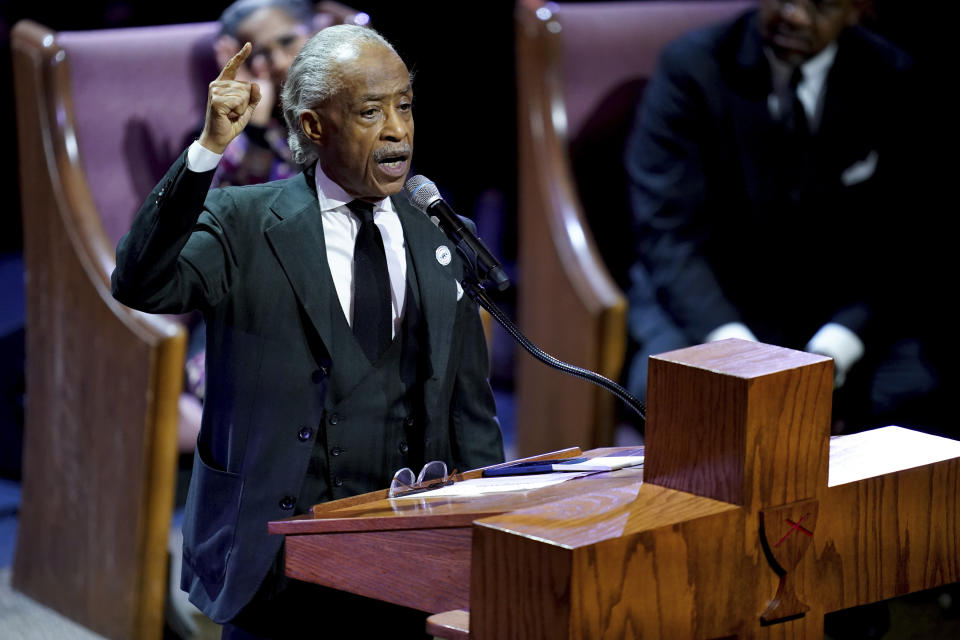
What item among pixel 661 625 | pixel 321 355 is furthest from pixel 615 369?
pixel 661 625

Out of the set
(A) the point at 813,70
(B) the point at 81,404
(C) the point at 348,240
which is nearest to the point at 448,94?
(A) the point at 813,70

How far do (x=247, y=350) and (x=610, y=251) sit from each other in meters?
1.95

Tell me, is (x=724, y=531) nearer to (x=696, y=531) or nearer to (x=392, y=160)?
(x=696, y=531)

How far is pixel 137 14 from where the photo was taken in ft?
14.4

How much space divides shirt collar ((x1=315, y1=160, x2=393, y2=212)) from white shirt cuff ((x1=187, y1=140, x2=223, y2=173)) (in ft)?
→ 0.66

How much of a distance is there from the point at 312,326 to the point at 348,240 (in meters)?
0.11

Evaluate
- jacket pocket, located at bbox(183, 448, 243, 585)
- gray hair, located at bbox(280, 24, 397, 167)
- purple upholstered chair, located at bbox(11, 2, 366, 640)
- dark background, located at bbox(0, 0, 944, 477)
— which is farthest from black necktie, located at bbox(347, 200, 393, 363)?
dark background, located at bbox(0, 0, 944, 477)

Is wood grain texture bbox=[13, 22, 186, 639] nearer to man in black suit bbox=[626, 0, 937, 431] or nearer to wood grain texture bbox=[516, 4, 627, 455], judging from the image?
wood grain texture bbox=[516, 4, 627, 455]

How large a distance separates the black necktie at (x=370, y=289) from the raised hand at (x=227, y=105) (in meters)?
0.22

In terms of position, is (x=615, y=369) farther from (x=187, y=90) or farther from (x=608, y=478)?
(x=608, y=478)

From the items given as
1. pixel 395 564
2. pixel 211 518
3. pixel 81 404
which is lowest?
pixel 81 404

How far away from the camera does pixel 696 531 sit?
3.64 ft

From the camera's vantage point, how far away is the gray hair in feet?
4.94

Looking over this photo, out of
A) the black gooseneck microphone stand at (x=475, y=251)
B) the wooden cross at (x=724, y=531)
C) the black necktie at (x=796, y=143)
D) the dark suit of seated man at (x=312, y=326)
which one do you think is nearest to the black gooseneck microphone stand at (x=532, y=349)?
the black gooseneck microphone stand at (x=475, y=251)
